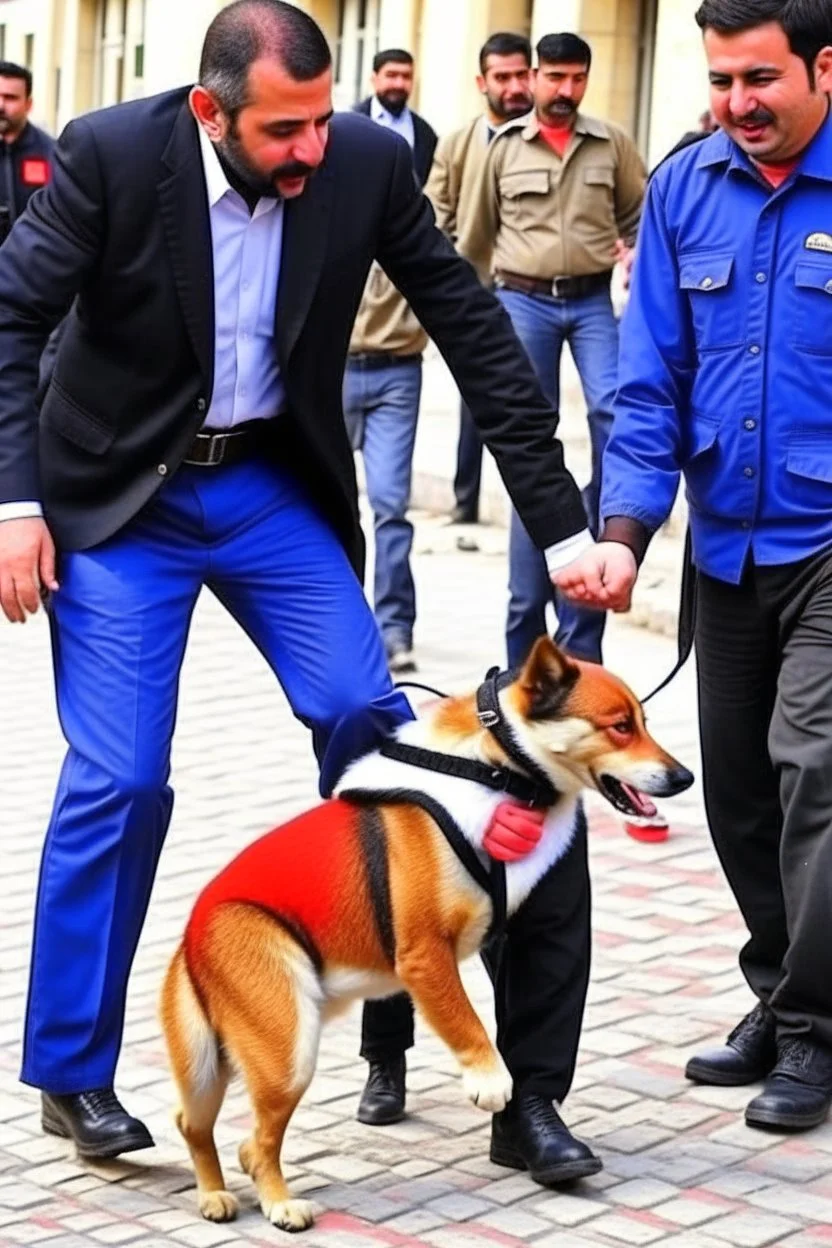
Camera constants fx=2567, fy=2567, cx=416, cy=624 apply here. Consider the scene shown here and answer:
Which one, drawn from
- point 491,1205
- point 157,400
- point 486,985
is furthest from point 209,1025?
point 486,985

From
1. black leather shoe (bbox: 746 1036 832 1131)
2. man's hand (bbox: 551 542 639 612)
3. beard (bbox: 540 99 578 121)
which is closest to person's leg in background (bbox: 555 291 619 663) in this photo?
beard (bbox: 540 99 578 121)

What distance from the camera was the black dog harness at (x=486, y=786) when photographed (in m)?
4.50

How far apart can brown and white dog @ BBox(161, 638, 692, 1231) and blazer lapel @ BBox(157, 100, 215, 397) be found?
2.91 ft

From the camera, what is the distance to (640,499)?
5121 mm

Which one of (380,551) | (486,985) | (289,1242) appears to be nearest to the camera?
(289,1242)

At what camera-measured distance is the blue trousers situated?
4.75 m

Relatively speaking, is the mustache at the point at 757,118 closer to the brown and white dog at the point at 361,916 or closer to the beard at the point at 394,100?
the brown and white dog at the point at 361,916

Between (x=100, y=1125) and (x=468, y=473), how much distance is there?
31.1 feet

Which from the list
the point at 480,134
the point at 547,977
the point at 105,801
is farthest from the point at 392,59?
the point at 547,977

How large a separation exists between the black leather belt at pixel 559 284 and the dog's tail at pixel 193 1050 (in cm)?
584

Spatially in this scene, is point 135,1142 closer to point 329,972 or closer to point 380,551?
point 329,972

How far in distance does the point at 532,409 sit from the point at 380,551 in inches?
215

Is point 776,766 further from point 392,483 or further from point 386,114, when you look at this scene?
point 386,114

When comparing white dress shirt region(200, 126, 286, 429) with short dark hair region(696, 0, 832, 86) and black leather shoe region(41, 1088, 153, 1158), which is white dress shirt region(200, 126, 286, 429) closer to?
short dark hair region(696, 0, 832, 86)
